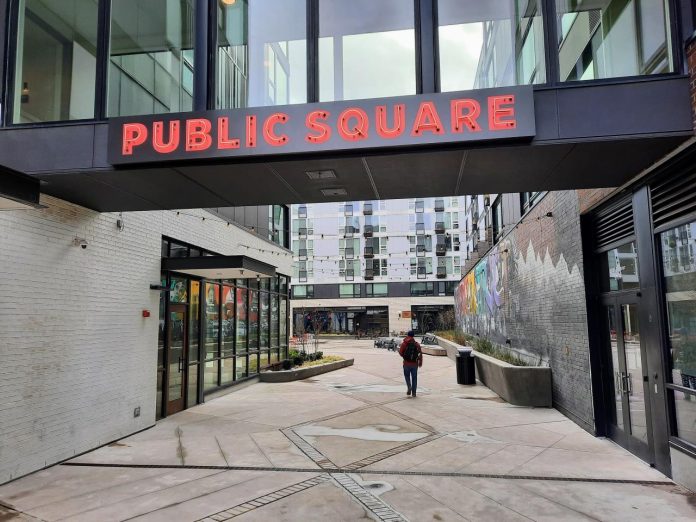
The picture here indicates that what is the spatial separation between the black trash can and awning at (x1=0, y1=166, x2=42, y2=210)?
42.6ft

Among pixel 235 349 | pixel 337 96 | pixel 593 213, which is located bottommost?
pixel 235 349

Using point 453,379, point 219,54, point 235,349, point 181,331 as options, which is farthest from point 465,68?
point 453,379

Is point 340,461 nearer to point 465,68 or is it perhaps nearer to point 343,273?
point 465,68

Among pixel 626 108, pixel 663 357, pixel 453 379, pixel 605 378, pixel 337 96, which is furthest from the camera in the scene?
pixel 453 379

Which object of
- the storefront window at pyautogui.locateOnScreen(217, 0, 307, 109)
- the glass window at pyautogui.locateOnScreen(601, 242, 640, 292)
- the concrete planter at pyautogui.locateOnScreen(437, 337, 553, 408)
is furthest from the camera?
the concrete planter at pyautogui.locateOnScreen(437, 337, 553, 408)

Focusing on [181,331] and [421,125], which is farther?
[181,331]

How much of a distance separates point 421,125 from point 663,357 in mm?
4217

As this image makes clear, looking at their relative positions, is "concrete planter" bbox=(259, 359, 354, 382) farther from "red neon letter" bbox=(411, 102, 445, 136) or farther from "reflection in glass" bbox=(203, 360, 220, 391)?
"red neon letter" bbox=(411, 102, 445, 136)

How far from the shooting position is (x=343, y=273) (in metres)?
66.8

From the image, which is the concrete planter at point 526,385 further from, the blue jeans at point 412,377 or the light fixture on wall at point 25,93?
the light fixture on wall at point 25,93

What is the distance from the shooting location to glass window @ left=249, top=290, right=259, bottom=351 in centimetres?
1680

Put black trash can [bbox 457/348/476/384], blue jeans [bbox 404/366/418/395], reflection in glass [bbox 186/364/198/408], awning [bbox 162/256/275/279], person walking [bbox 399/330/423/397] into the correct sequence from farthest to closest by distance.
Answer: black trash can [bbox 457/348/476/384] < person walking [bbox 399/330/423/397] < blue jeans [bbox 404/366/418/395] < reflection in glass [bbox 186/364/198/408] < awning [bbox 162/256/275/279]

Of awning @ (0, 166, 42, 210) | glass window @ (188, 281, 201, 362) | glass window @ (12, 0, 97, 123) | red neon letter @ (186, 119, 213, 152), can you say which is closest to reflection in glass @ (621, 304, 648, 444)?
red neon letter @ (186, 119, 213, 152)

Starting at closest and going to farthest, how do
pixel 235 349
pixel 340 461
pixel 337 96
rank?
pixel 337 96
pixel 340 461
pixel 235 349
